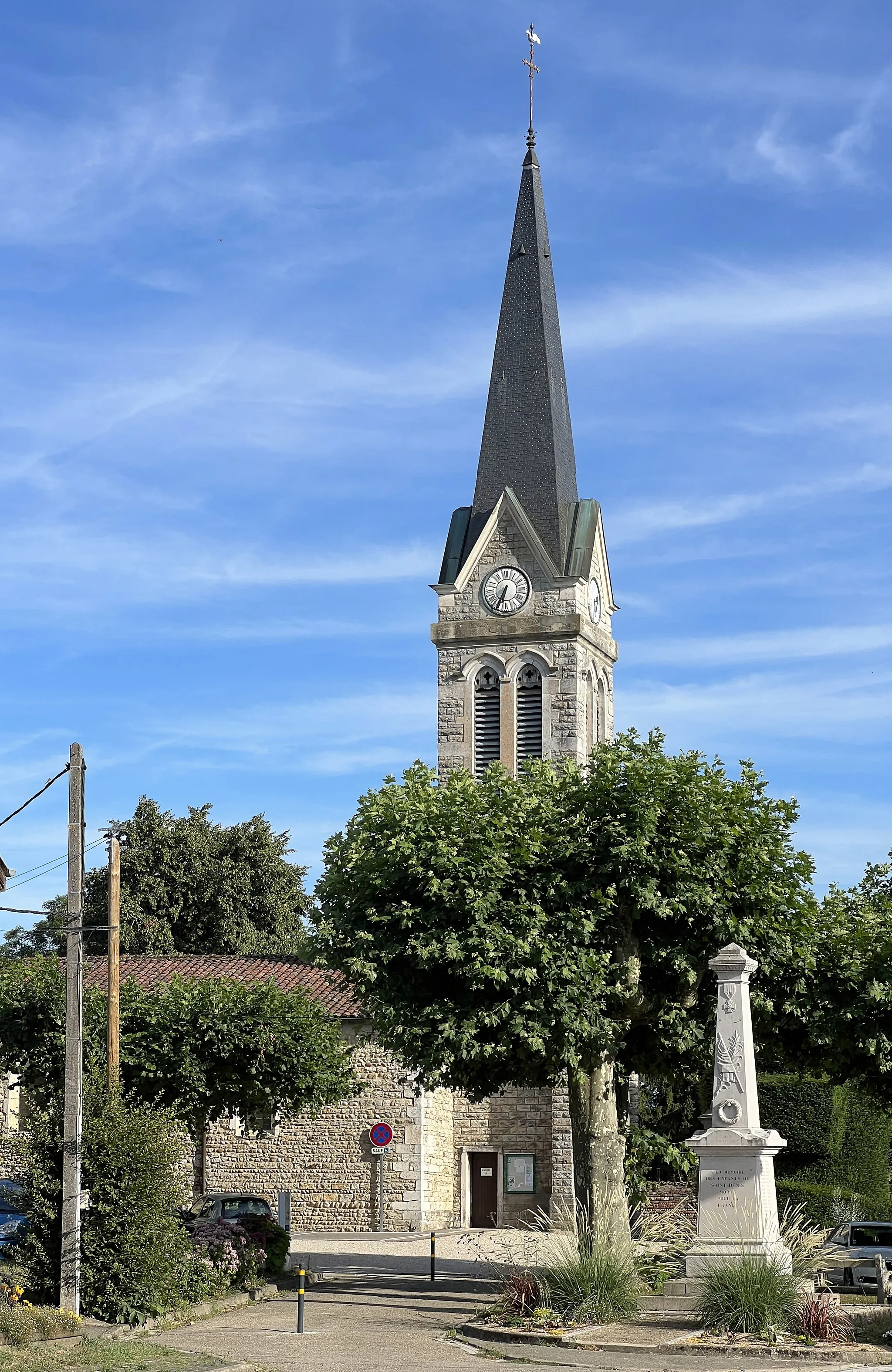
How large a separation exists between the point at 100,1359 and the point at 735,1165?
325 inches

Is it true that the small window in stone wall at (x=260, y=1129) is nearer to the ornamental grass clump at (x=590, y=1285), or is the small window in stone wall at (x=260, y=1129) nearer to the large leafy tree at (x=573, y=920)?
the large leafy tree at (x=573, y=920)

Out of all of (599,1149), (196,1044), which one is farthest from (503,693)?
(599,1149)

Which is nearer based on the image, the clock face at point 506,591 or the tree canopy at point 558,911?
the tree canopy at point 558,911

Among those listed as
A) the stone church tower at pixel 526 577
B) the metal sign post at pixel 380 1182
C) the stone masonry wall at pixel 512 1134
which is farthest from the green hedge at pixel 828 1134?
the stone church tower at pixel 526 577

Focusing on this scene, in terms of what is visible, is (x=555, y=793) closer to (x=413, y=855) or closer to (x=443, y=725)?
(x=413, y=855)

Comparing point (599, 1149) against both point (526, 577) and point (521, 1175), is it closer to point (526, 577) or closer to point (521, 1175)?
point (521, 1175)

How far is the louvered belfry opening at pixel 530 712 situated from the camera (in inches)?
1848

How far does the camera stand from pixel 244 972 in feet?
137

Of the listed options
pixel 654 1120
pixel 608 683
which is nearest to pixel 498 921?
pixel 654 1120

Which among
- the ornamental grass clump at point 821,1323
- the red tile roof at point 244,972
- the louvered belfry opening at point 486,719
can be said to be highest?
the louvered belfry opening at point 486,719

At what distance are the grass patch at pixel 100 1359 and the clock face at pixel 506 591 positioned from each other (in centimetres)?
3186

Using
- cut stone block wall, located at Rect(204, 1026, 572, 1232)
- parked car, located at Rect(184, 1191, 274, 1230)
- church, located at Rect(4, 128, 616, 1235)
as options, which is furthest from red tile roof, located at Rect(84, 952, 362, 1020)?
parked car, located at Rect(184, 1191, 274, 1230)

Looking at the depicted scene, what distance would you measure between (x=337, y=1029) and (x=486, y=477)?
2254cm

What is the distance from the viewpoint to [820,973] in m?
27.1
